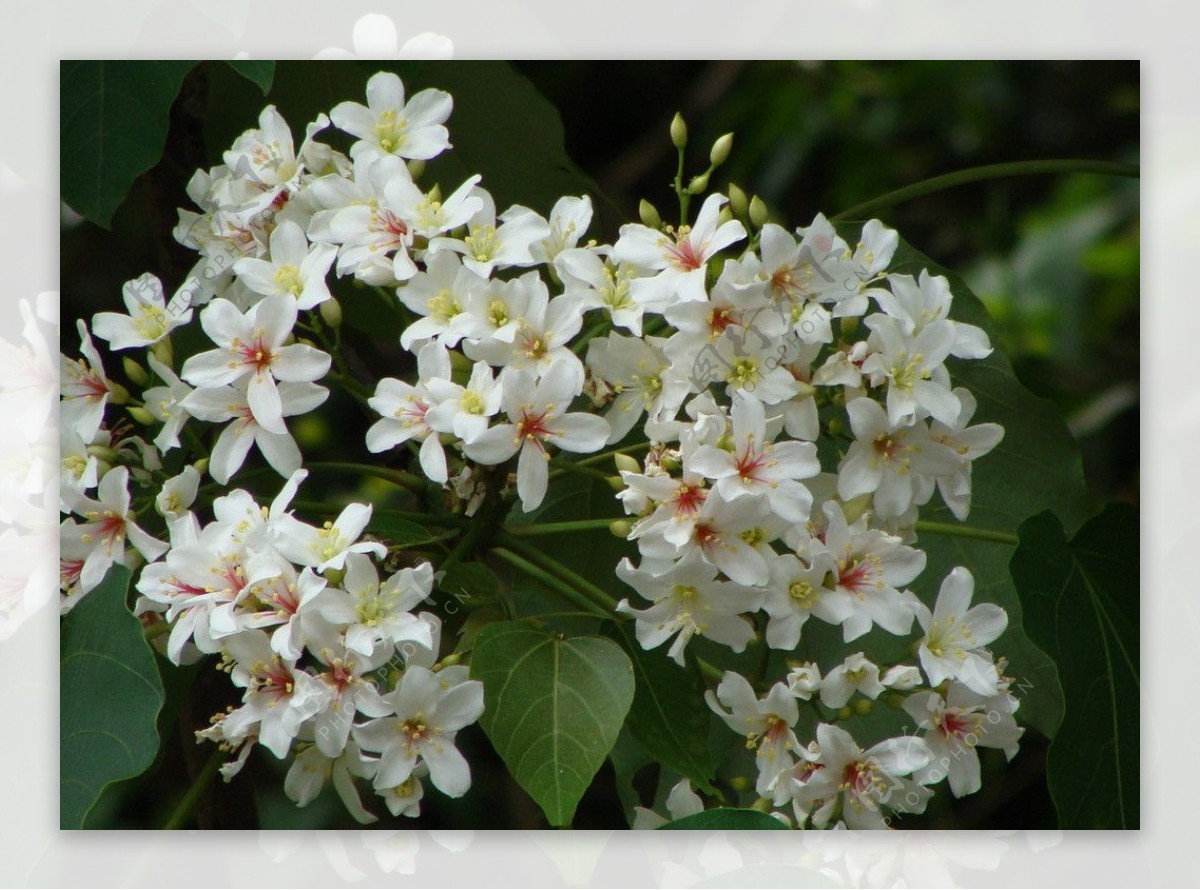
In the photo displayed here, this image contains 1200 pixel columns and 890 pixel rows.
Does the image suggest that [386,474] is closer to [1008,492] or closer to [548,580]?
[548,580]

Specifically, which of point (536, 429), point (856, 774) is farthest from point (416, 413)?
point (856, 774)

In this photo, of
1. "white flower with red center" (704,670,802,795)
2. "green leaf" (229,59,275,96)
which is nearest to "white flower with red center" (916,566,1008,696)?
"white flower with red center" (704,670,802,795)

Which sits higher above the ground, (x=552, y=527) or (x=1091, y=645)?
(x=552, y=527)

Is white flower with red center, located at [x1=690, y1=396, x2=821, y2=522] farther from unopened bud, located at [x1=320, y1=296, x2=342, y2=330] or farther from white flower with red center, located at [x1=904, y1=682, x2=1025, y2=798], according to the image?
unopened bud, located at [x1=320, y1=296, x2=342, y2=330]

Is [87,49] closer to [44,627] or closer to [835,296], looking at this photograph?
[44,627]

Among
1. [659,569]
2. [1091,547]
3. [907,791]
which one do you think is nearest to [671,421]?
[659,569]

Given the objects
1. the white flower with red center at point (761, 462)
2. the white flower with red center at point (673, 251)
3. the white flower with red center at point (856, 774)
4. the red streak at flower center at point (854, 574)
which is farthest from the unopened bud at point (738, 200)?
the white flower with red center at point (856, 774)

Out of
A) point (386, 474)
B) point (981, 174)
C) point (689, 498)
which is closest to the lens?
point (689, 498)
